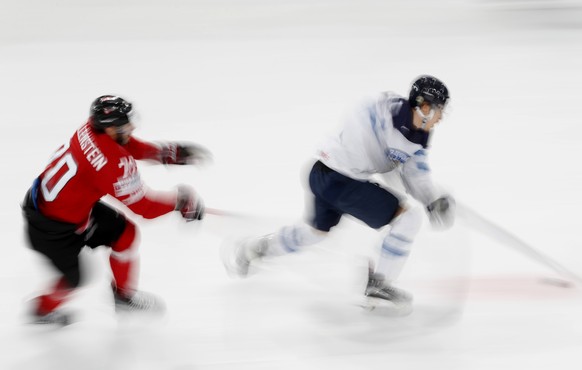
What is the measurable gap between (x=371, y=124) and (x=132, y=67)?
10.5 ft

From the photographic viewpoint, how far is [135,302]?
2.58m

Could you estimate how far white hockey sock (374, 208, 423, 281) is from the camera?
2494mm

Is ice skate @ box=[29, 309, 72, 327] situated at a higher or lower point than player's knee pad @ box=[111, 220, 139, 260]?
lower

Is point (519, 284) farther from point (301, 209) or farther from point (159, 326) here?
point (159, 326)

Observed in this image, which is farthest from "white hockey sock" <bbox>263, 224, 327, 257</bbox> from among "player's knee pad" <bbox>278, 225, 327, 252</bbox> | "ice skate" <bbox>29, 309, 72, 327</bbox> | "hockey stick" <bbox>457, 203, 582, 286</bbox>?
"hockey stick" <bbox>457, 203, 582, 286</bbox>

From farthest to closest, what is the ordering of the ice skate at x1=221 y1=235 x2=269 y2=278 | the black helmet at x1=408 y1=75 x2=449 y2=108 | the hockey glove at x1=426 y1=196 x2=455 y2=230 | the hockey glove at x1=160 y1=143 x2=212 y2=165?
1. the ice skate at x1=221 y1=235 x2=269 y2=278
2. the hockey glove at x1=160 y1=143 x2=212 y2=165
3. the hockey glove at x1=426 y1=196 x2=455 y2=230
4. the black helmet at x1=408 y1=75 x2=449 y2=108

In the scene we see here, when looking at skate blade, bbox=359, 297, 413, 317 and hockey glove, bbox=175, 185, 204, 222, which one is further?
skate blade, bbox=359, 297, 413, 317

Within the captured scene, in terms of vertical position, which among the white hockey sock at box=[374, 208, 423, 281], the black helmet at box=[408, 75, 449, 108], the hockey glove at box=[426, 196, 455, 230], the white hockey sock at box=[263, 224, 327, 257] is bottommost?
the white hockey sock at box=[263, 224, 327, 257]

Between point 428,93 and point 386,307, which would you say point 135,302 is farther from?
point 428,93

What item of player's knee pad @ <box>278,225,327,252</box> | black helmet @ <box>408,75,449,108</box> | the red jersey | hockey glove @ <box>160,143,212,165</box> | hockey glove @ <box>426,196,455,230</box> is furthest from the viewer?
player's knee pad @ <box>278,225,327,252</box>

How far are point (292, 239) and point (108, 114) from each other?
0.94 m

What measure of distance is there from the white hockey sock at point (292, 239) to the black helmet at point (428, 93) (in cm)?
69

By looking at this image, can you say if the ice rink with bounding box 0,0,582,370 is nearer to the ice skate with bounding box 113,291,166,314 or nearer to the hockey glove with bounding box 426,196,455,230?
the ice skate with bounding box 113,291,166,314

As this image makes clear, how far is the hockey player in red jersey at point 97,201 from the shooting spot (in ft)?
7.32
